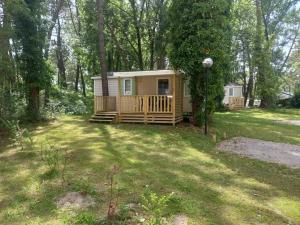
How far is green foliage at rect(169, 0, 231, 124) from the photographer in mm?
11977

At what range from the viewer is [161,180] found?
6.10 metres

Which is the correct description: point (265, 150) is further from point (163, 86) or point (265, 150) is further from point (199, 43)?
point (163, 86)

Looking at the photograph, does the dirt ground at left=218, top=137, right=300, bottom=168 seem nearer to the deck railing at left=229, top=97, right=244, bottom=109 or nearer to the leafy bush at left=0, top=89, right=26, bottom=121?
the leafy bush at left=0, top=89, right=26, bottom=121

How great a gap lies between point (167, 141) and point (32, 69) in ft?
23.3

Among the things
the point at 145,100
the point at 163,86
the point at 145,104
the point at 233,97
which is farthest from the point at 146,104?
the point at 233,97

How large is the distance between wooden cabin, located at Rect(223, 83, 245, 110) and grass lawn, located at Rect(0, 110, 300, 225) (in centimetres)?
1699

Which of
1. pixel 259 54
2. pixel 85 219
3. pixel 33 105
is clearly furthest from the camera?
pixel 259 54

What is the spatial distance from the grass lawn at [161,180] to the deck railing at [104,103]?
4.48 meters

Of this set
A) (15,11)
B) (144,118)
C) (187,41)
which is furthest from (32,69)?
(187,41)

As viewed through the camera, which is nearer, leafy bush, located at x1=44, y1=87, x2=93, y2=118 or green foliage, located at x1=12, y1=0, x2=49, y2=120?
green foliage, located at x1=12, y1=0, x2=49, y2=120

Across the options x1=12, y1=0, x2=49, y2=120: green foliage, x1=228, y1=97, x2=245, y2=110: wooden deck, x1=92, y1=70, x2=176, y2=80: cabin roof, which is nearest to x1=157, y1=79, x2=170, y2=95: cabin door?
x1=92, y1=70, x2=176, y2=80: cabin roof

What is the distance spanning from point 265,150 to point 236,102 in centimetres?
1885

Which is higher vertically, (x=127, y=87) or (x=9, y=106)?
(x=127, y=87)

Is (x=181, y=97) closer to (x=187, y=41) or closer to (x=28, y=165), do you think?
(x=187, y=41)
